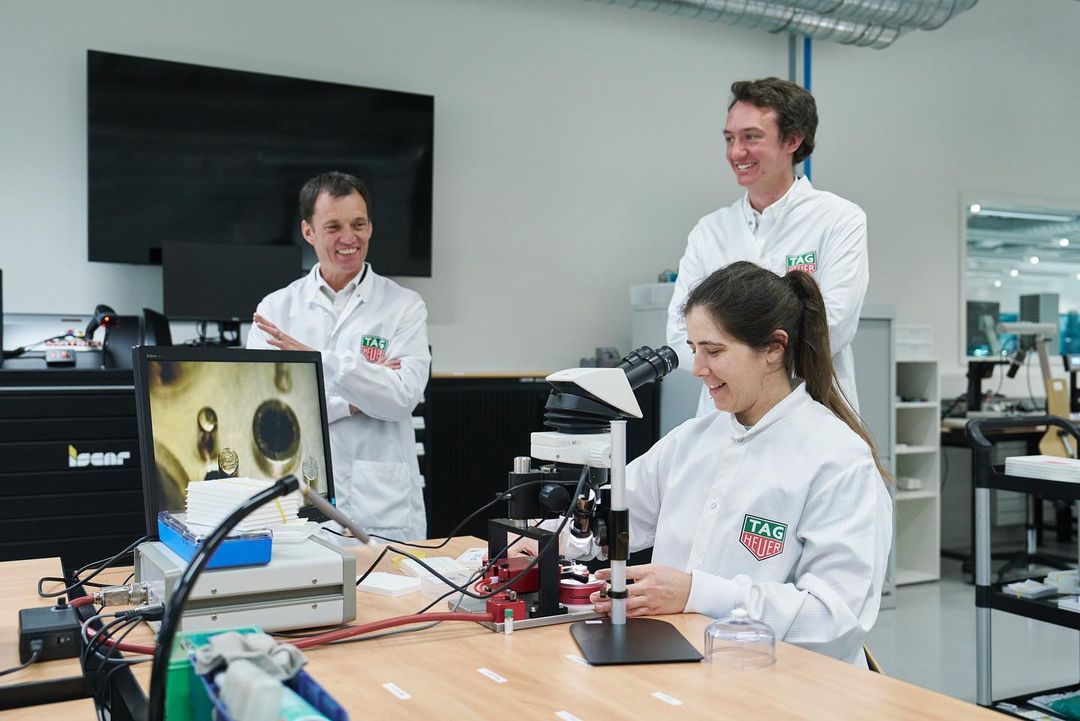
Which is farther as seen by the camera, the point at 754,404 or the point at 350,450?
the point at 350,450

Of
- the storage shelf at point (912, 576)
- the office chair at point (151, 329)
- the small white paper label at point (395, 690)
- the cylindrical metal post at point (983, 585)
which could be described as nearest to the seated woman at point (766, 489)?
the small white paper label at point (395, 690)

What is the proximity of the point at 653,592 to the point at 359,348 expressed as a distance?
48.6 inches

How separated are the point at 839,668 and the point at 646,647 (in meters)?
0.23

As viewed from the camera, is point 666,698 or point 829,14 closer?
point 666,698

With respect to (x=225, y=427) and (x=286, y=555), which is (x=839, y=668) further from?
(x=225, y=427)

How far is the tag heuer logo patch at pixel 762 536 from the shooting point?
1.44 metres

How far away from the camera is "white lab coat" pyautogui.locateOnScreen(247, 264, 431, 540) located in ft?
7.03

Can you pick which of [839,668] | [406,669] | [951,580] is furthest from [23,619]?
[951,580]

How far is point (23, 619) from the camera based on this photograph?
118cm

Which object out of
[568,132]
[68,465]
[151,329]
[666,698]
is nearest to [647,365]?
[666,698]

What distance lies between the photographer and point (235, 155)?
12.3 feet

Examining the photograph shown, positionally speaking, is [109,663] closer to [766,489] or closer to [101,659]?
[101,659]

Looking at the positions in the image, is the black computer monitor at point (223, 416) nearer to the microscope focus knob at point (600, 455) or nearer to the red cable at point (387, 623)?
the red cable at point (387, 623)

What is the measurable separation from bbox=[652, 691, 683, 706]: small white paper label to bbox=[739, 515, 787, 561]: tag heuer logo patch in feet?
1.55
